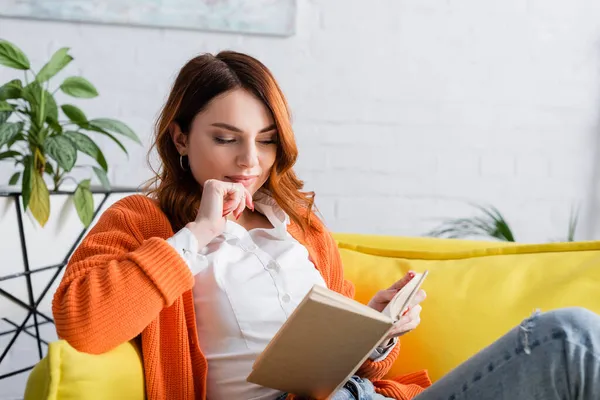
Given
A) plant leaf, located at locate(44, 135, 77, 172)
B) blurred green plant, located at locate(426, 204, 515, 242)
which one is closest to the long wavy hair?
plant leaf, located at locate(44, 135, 77, 172)

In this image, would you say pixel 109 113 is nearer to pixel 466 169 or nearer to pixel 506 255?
pixel 466 169

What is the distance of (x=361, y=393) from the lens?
1.29 meters

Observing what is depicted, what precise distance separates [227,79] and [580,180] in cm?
186

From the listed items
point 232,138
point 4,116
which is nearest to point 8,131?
point 4,116

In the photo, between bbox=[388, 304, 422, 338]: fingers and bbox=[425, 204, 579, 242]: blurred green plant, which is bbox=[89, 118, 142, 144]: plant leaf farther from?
bbox=[425, 204, 579, 242]: blurred green plant

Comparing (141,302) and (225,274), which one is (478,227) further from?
(141,302)

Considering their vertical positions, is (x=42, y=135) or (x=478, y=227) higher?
(x=42, y=135)

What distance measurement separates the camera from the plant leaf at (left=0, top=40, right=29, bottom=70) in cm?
191

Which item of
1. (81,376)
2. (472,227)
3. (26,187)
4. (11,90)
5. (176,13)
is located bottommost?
(472,227)

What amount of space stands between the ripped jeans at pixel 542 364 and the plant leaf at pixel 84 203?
111cm

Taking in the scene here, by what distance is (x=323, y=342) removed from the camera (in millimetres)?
1049

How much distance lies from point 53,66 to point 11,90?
12 centimetres

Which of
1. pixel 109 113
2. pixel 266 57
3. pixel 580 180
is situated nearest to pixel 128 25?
pixel 109 113

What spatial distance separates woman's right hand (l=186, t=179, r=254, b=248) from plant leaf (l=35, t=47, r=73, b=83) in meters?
0.81
